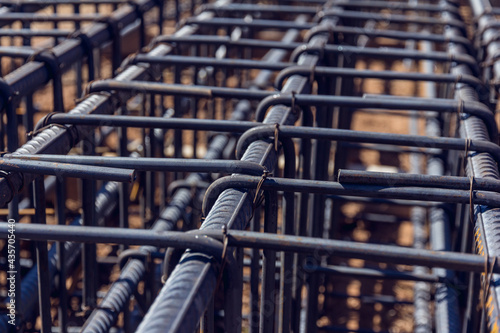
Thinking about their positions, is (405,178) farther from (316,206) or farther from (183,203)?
(183,203)

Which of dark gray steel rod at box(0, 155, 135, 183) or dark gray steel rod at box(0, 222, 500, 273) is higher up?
dark gray steel rod at box(0, 155, 135, 183)

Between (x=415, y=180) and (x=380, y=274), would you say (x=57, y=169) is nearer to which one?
(x=415, y=180)

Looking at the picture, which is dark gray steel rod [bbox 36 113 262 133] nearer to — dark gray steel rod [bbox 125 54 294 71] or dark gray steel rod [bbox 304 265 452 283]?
dark gray steel rod [bbox 125 54 294 71]

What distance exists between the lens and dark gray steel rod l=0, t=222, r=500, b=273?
2.16 meters

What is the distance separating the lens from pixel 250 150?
301 centimetres

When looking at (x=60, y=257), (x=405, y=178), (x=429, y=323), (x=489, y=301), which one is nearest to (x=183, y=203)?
(x=60, y=257)

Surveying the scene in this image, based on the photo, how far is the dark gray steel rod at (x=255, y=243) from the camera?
2.16m

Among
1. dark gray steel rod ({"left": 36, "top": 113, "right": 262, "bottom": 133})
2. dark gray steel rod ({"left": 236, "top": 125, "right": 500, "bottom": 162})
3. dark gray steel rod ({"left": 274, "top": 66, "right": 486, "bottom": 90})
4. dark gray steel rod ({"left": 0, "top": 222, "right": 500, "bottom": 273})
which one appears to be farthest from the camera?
dark gray steel rod ({"left": 274, "top": 66, "right": 486, "bottom": 90})

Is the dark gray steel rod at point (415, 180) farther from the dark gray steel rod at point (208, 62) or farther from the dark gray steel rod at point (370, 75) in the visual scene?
the dark gray steel rod at point (208, 62)

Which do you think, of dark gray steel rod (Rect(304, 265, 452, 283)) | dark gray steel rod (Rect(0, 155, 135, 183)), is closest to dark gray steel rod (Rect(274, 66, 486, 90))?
dark gray steel rod (Rect(304, 265, 452, 283))

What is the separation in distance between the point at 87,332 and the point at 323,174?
214 centimetres

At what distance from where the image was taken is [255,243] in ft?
7.26

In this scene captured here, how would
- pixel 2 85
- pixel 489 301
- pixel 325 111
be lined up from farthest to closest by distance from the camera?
1. pixel 325 111
2. pixel 2 85
3. pixel 489 301

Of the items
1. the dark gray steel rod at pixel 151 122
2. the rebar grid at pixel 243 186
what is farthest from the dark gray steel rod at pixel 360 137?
the dark gray steel rod at pixel 151 122
